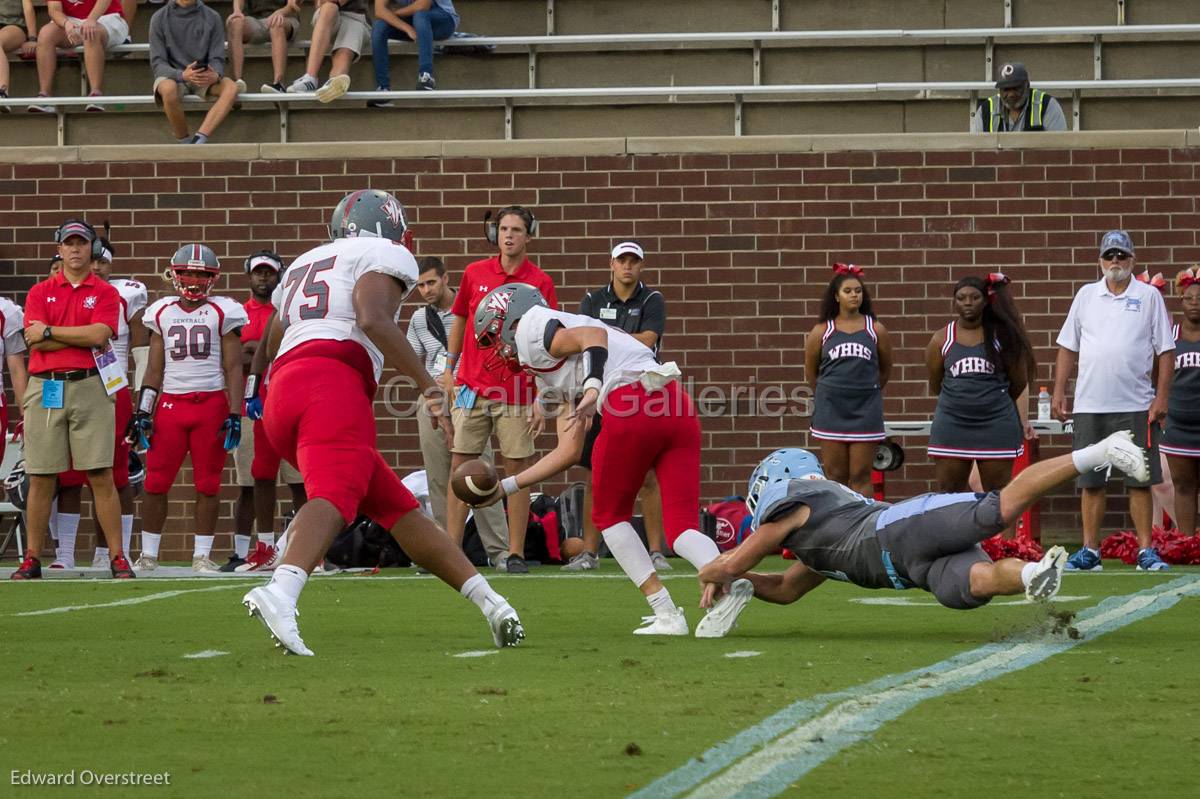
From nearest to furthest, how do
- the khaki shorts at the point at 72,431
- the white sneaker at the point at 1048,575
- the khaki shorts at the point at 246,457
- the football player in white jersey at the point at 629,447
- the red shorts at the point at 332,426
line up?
Result: the white sneaker at the point at 1048,575 → the red shorts at the point at 332,426 → the football player in white jersey at the point at 629,447 → the khaki shorts at the point at 72,431 → the khaki shorts at the point at 246,457

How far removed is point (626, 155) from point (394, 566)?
161 inches

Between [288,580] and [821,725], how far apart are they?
221 centimetres

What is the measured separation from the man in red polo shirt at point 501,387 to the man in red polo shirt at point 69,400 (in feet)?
6.97

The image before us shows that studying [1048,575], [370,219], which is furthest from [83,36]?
[1048,575]

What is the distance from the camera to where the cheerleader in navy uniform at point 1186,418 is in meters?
11.6

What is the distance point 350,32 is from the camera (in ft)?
48.4

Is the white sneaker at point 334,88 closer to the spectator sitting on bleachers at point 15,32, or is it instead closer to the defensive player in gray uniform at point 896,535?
the spectator sitting on bleachers at point 15,32

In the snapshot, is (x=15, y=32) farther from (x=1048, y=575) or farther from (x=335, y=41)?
(x=1048, y=575)

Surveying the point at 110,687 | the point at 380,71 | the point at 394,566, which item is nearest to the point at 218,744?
the point at 110,687

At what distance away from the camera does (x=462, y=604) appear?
8391 mm

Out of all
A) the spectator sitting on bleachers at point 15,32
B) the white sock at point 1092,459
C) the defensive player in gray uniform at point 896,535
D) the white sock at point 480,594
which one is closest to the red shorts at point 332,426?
the white sock at point 480,594

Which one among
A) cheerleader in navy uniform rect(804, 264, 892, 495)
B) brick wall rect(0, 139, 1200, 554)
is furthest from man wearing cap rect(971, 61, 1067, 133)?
cheerleader in navy uniform rect(804, 264, 892, 495)

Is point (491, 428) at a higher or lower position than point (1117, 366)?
lower

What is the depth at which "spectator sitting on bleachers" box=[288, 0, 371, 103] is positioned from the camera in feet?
47.8
